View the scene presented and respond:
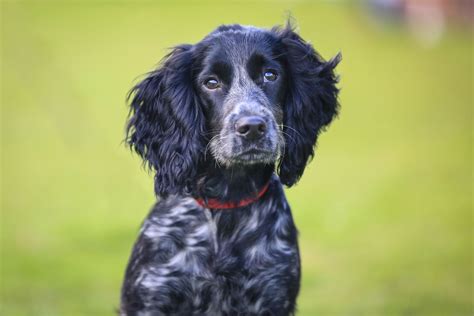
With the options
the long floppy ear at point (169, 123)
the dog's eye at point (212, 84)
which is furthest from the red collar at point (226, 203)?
the dog's eye at point (212, 84)

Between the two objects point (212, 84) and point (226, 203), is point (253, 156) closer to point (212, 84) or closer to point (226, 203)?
point (226, 203)

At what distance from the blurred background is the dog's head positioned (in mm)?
495

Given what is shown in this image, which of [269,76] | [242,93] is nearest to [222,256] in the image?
[242,93]

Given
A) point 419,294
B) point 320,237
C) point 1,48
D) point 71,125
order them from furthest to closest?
point 1,48 → point 71,125 → point 320,237 → point 419,294

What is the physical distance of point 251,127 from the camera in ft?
14.1

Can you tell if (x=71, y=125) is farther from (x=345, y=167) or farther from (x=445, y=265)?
(x=445, y=265)

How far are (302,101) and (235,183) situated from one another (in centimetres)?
56

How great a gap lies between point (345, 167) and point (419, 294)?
21.0 feet

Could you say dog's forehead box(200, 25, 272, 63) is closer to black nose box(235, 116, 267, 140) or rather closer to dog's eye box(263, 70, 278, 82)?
dog's eye box(263, 70, 278, 82)

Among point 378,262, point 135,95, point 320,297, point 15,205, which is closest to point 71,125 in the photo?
point 15,205

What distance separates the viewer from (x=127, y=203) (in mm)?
12055

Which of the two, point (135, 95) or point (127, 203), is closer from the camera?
point (135, 95)

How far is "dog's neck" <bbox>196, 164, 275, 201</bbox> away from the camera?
4.68 m

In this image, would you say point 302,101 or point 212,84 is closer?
point 212,84
